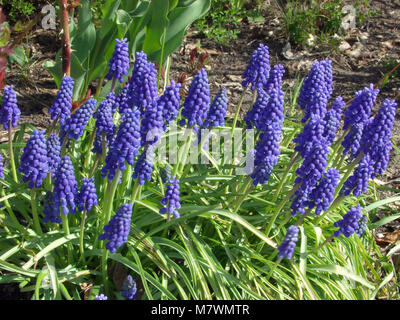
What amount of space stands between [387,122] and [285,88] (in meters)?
3.56

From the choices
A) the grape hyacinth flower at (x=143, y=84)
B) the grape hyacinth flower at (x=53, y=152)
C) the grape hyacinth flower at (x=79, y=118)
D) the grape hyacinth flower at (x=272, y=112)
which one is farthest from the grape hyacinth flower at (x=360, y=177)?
the grape hyacinth flower at (x=53, y=152)

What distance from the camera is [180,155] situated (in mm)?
4090

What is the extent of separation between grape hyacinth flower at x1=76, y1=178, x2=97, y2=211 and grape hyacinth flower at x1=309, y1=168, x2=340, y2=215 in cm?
155

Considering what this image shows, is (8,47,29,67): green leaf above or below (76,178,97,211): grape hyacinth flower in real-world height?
above

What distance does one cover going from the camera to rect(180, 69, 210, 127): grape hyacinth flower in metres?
3.52

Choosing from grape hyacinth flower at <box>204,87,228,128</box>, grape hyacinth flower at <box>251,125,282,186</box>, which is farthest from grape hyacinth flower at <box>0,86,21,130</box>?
grape hyacinth flower at <box>251,125,282,186</box>

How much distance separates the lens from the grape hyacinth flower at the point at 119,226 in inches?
124

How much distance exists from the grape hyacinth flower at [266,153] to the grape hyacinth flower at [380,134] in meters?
0.70

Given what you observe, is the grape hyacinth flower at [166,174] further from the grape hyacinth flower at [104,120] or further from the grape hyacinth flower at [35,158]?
the grape hyacinth flower at [35,158]

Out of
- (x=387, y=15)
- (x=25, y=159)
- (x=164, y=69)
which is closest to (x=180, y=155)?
(x=25, y=159)

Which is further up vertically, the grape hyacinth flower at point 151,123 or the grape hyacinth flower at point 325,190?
the grape hyacinth flower at point 151,123

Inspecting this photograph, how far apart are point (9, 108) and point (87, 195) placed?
899 millimetres

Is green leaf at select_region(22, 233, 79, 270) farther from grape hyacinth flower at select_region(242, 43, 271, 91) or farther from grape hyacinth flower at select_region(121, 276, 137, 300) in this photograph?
grape hyacinth flower at select_region(242, 43, 271, 91)

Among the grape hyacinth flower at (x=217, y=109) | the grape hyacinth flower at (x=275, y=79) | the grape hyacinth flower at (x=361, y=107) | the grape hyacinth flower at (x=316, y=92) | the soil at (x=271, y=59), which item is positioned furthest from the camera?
the soil at (x=271, y=59)
